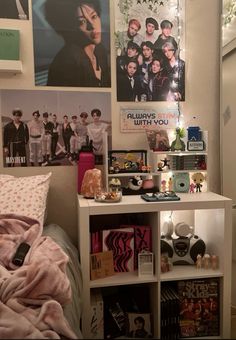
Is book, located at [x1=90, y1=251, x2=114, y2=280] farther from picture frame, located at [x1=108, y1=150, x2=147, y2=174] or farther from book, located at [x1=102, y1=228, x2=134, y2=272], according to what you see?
picture frame, located at [x1=108, y1=150, x2=147, y2=174]

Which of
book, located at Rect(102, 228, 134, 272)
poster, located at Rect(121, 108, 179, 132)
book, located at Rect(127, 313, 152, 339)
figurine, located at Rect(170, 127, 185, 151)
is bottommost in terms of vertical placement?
book, located at Rect(127, 313, 152, 339)

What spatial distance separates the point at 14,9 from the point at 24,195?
3.58 feet

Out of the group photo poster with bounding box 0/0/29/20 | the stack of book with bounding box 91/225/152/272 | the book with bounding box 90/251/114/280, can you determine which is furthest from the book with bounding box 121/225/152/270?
the group photo poster with bounding box 0/0/29/20

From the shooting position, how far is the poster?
210 cm

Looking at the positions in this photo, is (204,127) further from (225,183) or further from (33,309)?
(33,309)

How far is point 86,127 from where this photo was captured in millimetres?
2076

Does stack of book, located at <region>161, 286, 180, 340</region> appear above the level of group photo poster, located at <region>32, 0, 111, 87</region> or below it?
below

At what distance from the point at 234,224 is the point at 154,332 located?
845mm

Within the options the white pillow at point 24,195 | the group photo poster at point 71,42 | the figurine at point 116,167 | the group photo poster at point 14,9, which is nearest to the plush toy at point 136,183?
the figurine at point 116,167

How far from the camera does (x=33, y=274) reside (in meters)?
1.10

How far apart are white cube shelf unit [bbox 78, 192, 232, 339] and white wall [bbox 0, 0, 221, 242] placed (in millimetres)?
260

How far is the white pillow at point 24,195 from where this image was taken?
1.73m

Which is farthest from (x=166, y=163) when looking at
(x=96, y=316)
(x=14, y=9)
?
(x=14, y=9)

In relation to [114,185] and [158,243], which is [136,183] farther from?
[158,243]
